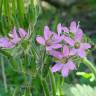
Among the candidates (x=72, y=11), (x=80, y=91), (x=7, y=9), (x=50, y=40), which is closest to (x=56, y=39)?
(x=50, y=40)

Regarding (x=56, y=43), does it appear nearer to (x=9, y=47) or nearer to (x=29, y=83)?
(x=9, y=47)

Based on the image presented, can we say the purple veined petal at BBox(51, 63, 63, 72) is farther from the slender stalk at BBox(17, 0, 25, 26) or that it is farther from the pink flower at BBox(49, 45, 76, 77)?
the slender stalk at BBox(17, 0, 25, 26)

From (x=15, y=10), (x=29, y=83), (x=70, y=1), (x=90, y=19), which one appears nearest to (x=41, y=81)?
(x=29, y=83)

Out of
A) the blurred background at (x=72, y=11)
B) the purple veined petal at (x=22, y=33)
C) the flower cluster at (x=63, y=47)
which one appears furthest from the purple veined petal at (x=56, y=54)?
the blurred background at (x=72, y=11)

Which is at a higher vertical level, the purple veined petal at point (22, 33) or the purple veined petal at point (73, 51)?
the purple veined petal at point (22, 33)

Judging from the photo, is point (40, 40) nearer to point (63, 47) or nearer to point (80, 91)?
point (63, 47)

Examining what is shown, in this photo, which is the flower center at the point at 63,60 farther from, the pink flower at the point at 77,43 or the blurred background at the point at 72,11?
the blurred background at the point at 72,11


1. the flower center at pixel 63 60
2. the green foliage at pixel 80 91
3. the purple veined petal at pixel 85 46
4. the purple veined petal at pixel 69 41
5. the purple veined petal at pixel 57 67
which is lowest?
the green foliage at pixel 80 91
